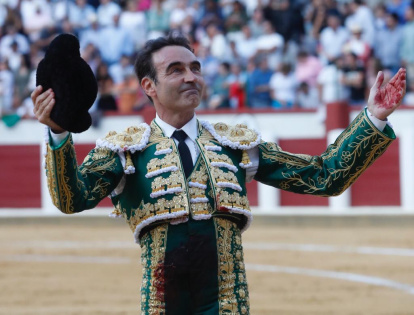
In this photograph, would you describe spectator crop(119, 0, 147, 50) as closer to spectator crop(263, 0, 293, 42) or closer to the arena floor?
spectator crop(263, 0, 293, 42)

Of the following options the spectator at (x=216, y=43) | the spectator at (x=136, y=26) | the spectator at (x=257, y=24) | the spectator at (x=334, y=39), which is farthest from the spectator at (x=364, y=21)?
the spectator at (x=136, y=26)

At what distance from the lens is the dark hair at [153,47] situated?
3211mm

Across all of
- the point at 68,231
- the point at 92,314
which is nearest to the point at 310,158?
the point at 92,314

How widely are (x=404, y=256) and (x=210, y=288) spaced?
574 centimetres

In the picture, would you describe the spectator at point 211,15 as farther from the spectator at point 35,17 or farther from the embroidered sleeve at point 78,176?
the embroidered sleeve at point 78,176

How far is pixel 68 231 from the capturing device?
11.3 m

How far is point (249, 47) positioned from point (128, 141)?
8377 millimetres

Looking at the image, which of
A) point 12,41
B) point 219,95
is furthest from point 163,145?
point 12,41

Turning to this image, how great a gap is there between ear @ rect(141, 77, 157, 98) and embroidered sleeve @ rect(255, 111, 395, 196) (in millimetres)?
382

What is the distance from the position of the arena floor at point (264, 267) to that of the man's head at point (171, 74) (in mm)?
3103

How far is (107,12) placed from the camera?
41.8ft

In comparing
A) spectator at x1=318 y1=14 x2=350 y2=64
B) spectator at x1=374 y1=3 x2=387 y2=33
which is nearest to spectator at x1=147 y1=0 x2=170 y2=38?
spectator at x1=318 y1=14 x2=350 y2=64

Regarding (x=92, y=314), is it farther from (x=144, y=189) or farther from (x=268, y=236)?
(x=268, y=236)

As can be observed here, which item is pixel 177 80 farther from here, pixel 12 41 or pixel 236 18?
pixel 12 41
